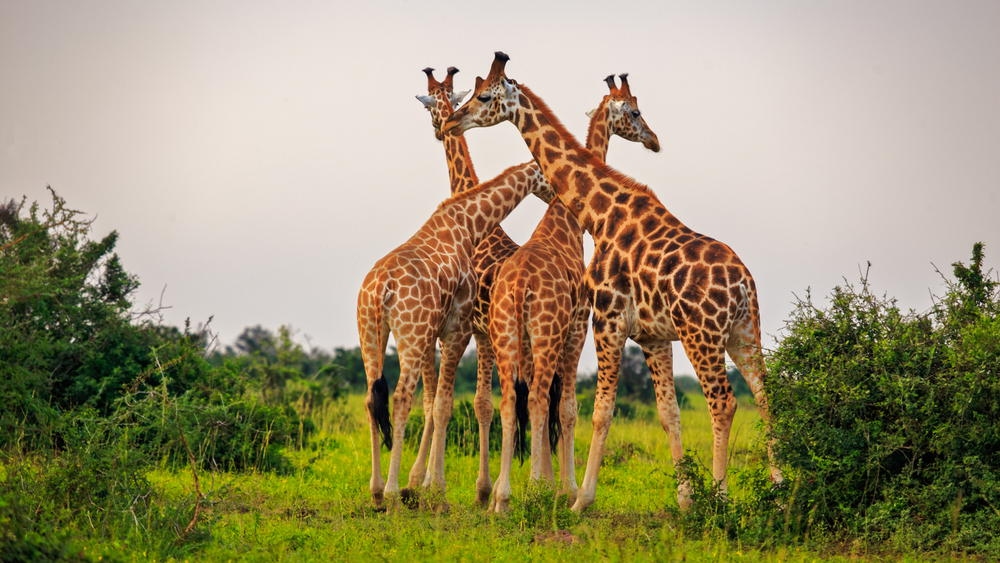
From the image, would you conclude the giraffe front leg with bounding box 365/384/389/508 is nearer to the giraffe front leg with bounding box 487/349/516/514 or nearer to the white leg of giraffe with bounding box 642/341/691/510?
the giraffe front leg with bounding box 487/349/516/514

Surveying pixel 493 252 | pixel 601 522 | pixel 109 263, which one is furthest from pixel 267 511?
pixel 109 263

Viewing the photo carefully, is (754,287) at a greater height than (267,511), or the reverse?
(754,287)

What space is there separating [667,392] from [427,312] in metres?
2.63

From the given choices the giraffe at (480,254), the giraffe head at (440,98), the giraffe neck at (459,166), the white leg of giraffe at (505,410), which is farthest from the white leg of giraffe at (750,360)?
the giraffe head at (440,98)

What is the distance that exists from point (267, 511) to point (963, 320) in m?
6.96

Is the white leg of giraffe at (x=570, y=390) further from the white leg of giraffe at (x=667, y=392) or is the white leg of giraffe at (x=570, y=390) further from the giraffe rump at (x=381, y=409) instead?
the giraffe rump at (x=381, y=409)

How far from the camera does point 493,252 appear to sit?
10.1 meters

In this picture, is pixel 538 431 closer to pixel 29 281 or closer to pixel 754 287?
pixel 754 287

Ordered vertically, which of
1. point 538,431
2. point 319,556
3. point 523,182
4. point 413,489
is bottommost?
point 319,556

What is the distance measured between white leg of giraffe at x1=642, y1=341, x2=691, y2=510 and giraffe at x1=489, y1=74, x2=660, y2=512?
80 centimetres

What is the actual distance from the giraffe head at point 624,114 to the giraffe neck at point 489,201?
124 centimetres

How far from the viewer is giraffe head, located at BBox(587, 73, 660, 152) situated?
10.2 metres

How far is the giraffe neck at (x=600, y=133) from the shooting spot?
9859 millimetres

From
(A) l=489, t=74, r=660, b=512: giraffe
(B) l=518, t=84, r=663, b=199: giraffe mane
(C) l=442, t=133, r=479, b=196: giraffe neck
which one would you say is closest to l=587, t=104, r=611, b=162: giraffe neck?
(B) l=518, t=84, r=663, b=199: giraffe mane
